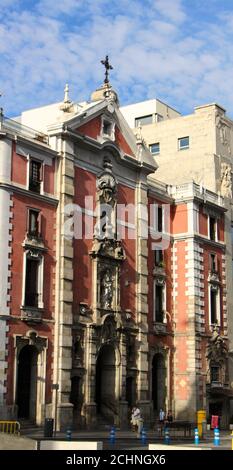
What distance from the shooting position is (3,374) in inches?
1558

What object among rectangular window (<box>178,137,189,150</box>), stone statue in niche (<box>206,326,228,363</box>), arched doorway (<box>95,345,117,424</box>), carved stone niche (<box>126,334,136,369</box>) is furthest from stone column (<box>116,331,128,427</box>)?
rectangular window (<box>178,137,189,150</box>)

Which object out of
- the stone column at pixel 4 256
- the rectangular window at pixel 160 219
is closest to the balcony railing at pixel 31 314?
the stone column at pixel 4 256

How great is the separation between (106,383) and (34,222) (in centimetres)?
1202

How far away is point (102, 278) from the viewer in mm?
48219

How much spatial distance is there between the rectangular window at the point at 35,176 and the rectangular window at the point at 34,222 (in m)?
1.31

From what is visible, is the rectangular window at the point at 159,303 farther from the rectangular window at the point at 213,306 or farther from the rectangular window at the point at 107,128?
the rectangular window at the point at 107,128

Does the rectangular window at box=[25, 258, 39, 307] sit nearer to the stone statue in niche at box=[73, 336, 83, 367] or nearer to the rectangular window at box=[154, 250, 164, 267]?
the stone statue in niche at box=[73, 336, 83, 367]

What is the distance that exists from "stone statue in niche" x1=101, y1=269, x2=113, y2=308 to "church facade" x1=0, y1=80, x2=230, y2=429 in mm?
97

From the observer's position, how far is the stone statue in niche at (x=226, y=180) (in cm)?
6369

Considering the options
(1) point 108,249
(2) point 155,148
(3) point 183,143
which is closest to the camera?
Result: (1) point 108,249

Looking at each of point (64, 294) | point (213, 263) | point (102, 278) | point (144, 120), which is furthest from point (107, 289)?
point (144, 120)

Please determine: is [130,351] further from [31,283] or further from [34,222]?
[34,222]
